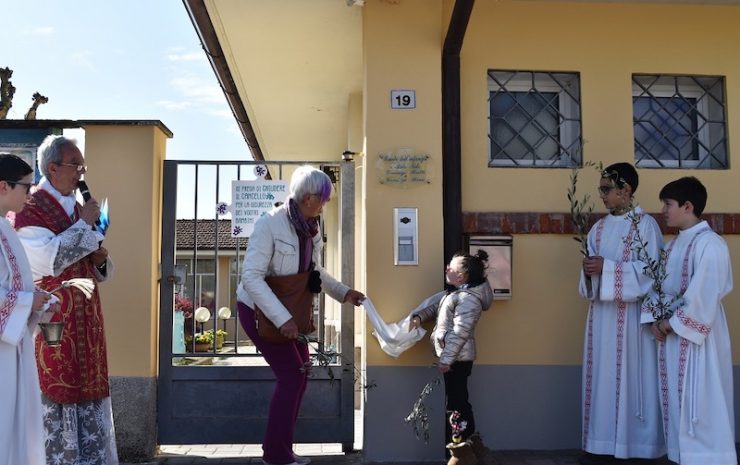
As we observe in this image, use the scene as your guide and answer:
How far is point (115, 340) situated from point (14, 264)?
6.73 feet

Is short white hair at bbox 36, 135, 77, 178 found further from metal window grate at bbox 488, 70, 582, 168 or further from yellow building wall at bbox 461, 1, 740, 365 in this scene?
metal window grate at bbox 488, 70, 582, 168

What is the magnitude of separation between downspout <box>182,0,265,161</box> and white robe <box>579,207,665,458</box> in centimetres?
374

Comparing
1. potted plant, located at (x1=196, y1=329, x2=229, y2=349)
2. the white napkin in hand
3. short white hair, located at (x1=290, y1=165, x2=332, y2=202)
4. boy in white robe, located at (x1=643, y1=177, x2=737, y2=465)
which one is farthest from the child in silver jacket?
the white napkin in hand

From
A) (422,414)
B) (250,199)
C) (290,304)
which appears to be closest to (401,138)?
(250,199)

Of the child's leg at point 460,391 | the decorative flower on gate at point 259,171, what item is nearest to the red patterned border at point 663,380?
the child's leg at point 460,391

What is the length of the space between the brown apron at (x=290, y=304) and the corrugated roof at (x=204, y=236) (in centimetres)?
130

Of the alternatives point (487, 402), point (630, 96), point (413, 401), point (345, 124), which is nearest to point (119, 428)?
point (413, 401)

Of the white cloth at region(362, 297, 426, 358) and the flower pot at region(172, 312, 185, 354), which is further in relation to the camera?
the flower pot at region(172, 312, 185, 354)

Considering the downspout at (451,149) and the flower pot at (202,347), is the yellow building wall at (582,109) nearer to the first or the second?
the downspout at (451,149)

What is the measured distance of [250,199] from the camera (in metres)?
5.83

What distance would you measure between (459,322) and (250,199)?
1983 mm

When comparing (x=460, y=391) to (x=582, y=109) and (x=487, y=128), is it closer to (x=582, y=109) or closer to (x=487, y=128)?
(x=487, y=128)

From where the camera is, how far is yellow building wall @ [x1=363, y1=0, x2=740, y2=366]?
5445 millimetres

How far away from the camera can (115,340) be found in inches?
219
